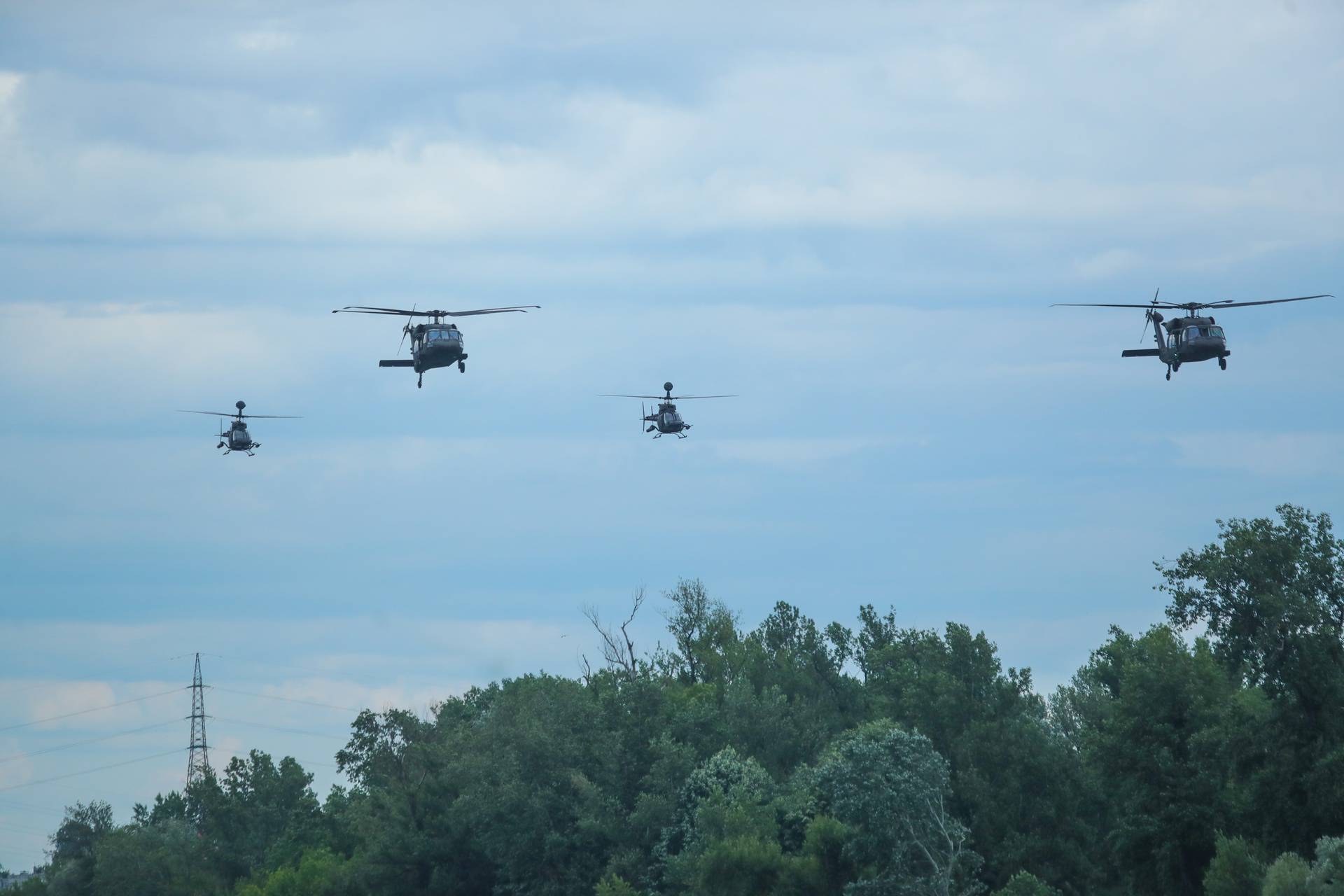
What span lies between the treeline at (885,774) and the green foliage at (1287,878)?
0.08 meters

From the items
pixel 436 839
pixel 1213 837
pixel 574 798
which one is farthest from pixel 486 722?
pixel 1213 837

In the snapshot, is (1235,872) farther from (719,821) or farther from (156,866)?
(156,866)

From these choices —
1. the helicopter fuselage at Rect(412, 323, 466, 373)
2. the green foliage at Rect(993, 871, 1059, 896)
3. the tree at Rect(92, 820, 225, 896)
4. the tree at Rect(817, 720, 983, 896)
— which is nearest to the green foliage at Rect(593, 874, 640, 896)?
the tree at Rect(817, 720, 983, 896)

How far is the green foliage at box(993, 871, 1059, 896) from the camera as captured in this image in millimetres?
65500

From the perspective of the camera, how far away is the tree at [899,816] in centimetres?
6769

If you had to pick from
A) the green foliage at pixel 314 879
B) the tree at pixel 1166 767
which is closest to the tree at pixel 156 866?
the green foliage at pixel 314 879

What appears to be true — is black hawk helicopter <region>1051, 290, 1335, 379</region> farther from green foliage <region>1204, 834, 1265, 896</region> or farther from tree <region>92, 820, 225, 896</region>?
tree <region>92, 820, 225, 896</region>

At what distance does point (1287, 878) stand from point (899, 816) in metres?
19.8

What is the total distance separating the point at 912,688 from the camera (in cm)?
8412

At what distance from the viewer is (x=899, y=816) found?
6812 centimetres

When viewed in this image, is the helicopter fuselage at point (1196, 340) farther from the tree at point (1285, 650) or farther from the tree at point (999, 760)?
the tree at point (999, 760)

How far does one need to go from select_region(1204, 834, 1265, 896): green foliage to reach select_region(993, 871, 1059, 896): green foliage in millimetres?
8017

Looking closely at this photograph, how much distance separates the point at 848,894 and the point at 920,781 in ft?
20.3

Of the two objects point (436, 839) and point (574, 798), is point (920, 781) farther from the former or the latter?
point (436, 839)
